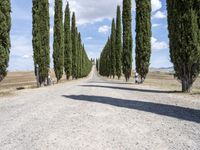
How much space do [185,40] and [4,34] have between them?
11.2m

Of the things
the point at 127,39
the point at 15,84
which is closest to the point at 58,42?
the point at 127,39

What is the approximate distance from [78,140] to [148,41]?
30.0m

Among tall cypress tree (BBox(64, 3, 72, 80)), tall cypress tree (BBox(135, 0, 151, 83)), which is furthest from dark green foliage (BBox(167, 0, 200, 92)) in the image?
tall cypress tree (BBox(64, 3, 72, 80))

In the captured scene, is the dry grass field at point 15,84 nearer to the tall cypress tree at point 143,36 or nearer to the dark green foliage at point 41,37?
the dark green foliage at point 41,37

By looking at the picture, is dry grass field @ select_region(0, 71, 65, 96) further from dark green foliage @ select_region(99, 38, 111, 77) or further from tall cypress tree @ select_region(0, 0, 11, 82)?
dark green foliage @ select_region(99, 38, 111, 77)

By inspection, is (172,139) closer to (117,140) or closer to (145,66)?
(117,140)

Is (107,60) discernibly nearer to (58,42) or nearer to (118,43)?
(118,43)

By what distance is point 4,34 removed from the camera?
2227cm

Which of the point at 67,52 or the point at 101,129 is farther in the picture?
the point at 67,52

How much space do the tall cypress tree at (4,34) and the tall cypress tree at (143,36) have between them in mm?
16714

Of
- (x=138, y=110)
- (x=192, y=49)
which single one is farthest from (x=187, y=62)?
(x=138, y=110)

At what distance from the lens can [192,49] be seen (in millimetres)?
21109

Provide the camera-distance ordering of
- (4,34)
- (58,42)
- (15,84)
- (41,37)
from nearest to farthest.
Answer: (4,34)
(41,37)
(58,42)
(15,84)

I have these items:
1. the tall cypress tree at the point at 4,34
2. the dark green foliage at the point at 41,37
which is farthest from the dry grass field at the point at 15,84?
the dark green foliage at the point at 41,37
